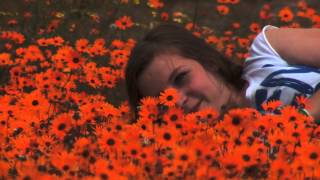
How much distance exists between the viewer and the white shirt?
9.34 feet

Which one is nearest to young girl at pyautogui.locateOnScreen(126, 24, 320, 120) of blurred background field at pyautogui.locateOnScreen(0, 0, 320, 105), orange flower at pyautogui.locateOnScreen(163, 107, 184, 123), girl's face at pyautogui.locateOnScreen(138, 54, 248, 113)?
girl's face at pyautogui.locateOnScreen(138, 54, 248, 113)

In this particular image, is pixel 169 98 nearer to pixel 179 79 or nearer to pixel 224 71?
pixel 179 79

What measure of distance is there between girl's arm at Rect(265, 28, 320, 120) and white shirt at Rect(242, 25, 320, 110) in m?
A: 0.03

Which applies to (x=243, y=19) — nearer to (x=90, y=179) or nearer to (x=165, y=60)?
(x=165, y=60)

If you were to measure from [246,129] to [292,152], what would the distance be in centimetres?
15

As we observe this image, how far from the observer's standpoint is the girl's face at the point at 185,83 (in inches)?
102

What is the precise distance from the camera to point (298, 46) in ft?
9.57

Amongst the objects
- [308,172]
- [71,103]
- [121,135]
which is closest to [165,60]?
[71,103]

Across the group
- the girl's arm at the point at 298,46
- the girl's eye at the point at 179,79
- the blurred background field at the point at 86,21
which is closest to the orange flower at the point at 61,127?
the girl's eye at the point at 179,79

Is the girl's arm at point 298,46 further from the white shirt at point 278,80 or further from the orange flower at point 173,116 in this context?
the orange flower at point 173,116

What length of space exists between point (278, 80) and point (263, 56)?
0.87 feet

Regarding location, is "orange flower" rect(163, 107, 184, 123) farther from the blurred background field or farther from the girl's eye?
the blurred background field

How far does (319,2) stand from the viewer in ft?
28.7

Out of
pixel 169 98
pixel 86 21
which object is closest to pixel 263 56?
pixel 169 98
